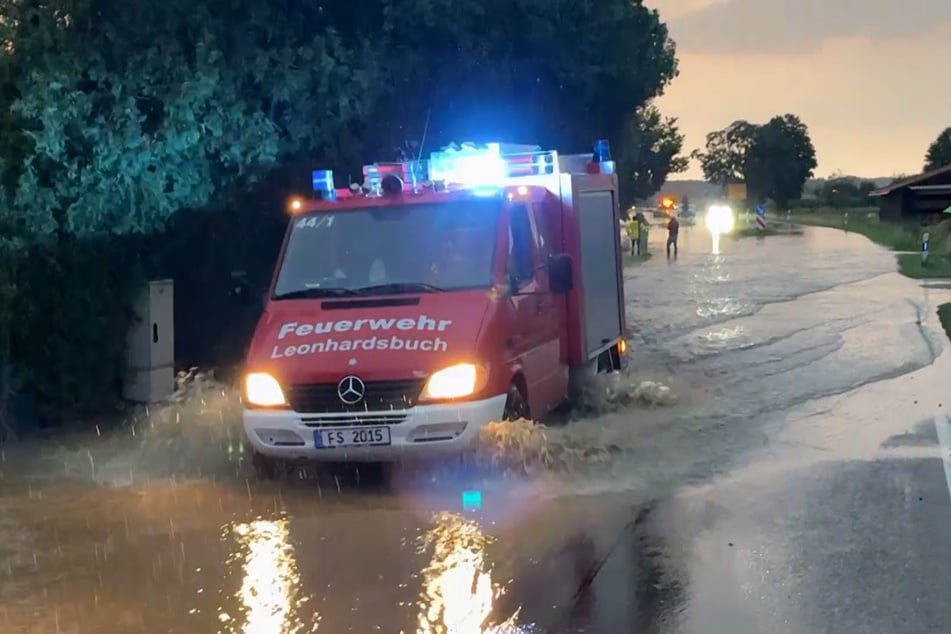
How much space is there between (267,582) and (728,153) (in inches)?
6513

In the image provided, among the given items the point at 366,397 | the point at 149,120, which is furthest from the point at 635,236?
the point at 366,397

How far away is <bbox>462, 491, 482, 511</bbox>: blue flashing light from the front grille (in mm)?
765

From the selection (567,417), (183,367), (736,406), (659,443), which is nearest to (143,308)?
(183,367)

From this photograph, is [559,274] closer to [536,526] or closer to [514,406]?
[514,406]

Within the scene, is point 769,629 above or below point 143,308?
below

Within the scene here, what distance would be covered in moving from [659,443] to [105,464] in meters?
4.66

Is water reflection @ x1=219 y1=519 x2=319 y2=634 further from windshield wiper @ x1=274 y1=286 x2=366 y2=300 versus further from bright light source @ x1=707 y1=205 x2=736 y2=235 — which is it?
bright light source @ x1=707 y1=205 x2=736 y2=235

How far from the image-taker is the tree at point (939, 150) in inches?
4724

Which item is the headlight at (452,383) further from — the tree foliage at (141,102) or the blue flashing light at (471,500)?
the tree foliage at (141,102)

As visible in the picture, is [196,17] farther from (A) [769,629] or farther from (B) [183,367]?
(A) [769,629]

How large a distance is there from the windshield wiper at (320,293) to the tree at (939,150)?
119 m

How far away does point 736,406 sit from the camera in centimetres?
1233

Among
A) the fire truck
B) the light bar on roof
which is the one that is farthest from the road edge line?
the light bar on roof

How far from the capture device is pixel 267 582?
654 centimetres
